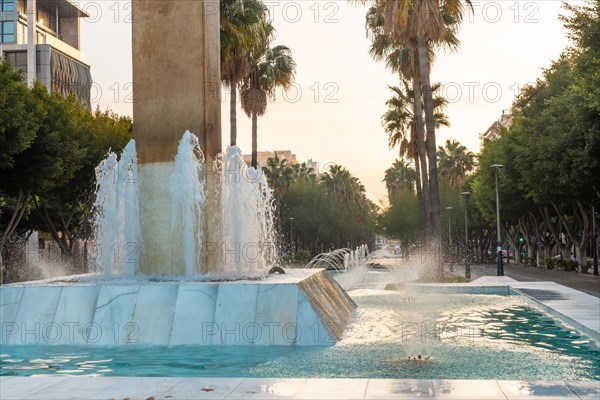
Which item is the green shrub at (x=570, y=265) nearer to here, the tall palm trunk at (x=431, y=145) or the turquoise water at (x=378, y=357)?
the tall palm trunk at (x=431, y=145)

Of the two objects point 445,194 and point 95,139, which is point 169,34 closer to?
point 95,139

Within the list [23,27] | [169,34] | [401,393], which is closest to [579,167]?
[169,34]

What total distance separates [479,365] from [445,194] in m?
69.8

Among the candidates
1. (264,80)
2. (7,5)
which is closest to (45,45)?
(7,5)

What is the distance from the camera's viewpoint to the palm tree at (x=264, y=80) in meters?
38.3

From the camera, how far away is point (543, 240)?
53750 millimetres

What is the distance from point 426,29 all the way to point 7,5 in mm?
57642

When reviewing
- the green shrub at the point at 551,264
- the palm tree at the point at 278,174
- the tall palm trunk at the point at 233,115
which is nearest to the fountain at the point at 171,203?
the tall palm trunk at the point at 233,115

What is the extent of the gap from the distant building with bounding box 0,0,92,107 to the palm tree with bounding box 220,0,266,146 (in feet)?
120

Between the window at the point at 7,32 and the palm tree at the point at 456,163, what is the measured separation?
5057cm

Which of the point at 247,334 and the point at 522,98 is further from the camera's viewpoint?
the point at 522,98

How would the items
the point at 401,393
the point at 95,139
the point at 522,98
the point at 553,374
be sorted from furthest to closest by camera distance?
the point at 522,98
the point at 95,139
the point at 553,374
the point at 401,393

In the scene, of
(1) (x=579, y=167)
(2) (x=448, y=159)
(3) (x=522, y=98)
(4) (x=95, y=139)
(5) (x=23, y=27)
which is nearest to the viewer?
(1) (x=579, y=167)

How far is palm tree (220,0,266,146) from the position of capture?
28469mm
